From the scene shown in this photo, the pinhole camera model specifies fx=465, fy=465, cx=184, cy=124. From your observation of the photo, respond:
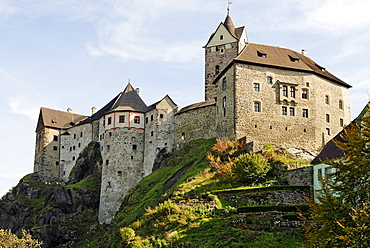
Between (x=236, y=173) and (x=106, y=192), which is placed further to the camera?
(x=106, y=192)

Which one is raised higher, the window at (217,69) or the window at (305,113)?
the window at (217,69)

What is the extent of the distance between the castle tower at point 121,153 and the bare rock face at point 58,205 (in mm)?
4849

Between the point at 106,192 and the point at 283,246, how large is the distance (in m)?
41.1

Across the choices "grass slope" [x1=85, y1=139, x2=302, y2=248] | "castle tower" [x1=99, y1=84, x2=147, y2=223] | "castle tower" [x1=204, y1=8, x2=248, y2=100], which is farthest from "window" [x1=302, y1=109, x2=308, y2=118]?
"castle tower" [x1=99, y1=84, x2=147, y2=223]

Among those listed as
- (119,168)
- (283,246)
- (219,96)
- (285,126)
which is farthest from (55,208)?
(283,246)

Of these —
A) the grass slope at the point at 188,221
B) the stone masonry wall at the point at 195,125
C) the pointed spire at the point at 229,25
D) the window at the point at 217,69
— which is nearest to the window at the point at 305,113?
the stone masonry wall at the point at 195,125

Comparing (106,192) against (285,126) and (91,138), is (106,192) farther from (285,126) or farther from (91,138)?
(285,126)

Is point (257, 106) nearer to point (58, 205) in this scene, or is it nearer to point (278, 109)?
point (278, 109)

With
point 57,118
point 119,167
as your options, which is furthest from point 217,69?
point 57,118

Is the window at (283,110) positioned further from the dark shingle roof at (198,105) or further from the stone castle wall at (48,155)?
the stone castle wall at (48,155)

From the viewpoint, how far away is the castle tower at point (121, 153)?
64500 millimetres

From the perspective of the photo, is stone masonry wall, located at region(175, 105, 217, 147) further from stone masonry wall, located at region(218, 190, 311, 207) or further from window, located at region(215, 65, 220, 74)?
stone masonry wall, located at region(218, 190, 311, 207)

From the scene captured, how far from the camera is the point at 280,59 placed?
55.5 m

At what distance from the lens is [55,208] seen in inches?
2675
